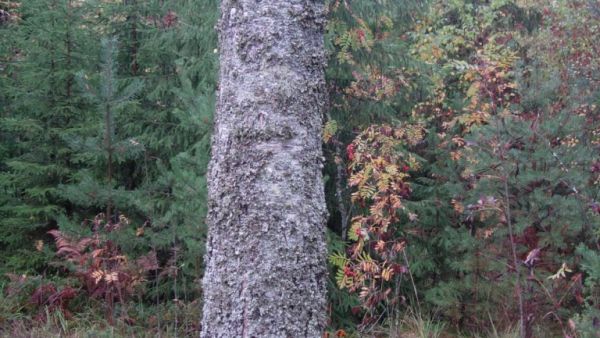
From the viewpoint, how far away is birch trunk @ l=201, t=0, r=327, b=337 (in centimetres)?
249

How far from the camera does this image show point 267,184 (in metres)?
2.51

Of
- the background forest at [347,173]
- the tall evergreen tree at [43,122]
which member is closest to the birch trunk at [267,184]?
the background forest at [347,173]

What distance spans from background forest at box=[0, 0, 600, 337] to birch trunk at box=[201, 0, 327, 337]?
276cm

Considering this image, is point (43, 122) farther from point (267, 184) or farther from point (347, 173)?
point (267, 184)

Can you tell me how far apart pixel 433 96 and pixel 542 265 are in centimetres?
339

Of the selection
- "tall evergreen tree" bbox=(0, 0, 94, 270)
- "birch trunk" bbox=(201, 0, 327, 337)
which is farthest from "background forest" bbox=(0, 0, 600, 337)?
"birch trunk" bbox=(201, 0, 327, 337)

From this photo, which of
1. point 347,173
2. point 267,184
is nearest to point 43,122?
point 347,173

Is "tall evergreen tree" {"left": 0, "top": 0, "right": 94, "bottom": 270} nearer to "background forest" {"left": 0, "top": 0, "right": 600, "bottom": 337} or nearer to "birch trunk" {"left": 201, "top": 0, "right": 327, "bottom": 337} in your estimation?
"background forest" {"left": 0, "top": 0, "right": 600, "bottom": 337}

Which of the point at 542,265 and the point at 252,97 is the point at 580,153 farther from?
the point at 252,97

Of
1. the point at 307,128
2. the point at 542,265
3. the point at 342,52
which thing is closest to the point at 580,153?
the point at 542,265

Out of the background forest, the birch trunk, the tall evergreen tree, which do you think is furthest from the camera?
the tall evergreen tree

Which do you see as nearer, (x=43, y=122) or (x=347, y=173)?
(x=347, y=173)

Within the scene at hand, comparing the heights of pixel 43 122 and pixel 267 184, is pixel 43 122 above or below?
below

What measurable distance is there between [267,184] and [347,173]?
5.41m
